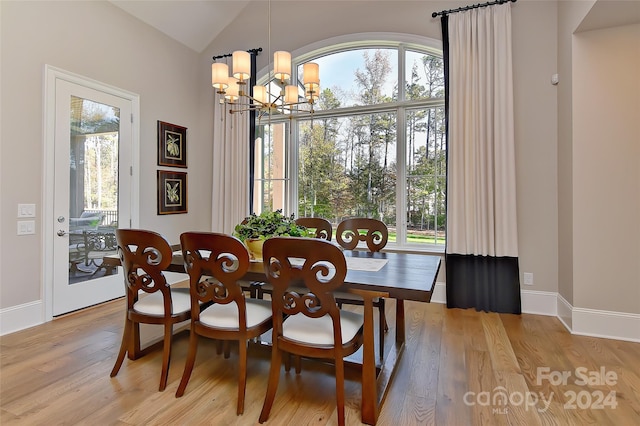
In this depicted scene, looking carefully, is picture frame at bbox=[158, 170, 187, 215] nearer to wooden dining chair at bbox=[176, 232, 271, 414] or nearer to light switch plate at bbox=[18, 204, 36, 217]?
light switch plate at bbox=[18, 204, 36, 217]

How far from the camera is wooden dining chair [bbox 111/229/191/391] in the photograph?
1936mm

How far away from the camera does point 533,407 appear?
1836 mm

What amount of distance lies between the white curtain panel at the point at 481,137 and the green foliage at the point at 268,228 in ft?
6.83

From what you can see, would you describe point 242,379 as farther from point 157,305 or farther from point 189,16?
point 189,16

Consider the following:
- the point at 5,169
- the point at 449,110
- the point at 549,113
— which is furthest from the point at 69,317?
the point at 549,113

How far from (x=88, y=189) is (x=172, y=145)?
1.34m

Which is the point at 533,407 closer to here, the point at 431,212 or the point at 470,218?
the point at 470,218

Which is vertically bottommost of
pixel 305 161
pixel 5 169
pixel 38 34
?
pixel 5 169

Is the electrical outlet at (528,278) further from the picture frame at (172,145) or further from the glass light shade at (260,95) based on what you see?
the picture frame at (172,145)

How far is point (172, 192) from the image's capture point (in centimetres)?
460

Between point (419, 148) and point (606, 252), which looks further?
point (419, 148)

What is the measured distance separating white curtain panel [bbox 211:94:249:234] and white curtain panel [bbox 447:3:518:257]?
2.75 m

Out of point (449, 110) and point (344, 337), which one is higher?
point (449, 110)

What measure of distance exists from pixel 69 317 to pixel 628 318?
5.12 meters
